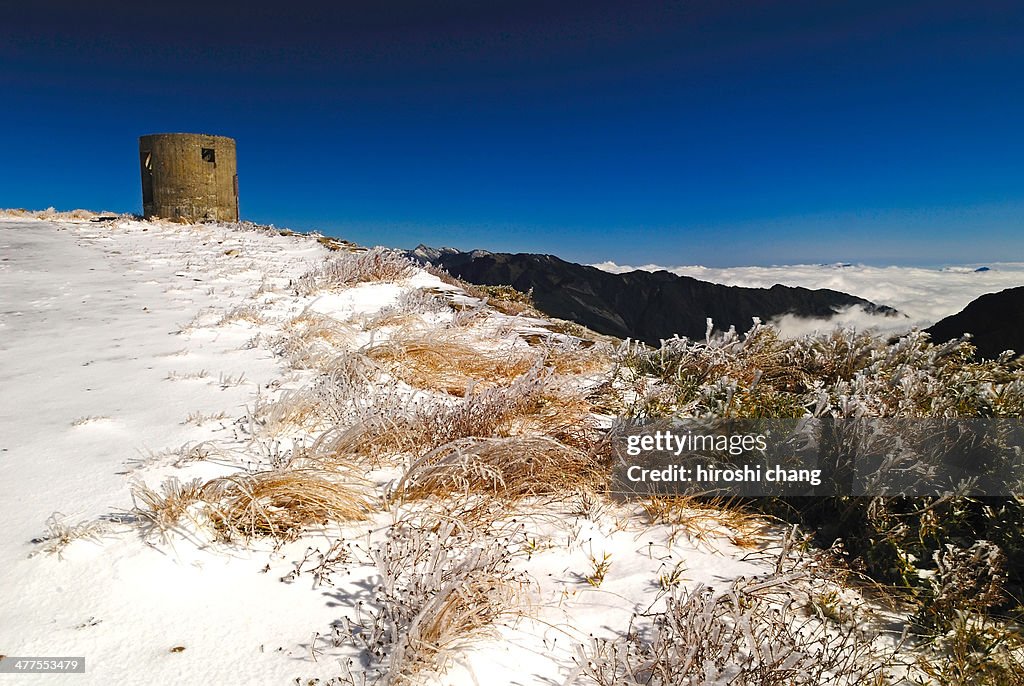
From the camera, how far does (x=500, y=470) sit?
7.73 ft

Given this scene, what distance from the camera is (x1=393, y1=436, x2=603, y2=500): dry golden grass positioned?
2293 mm

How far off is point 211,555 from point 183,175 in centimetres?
1938

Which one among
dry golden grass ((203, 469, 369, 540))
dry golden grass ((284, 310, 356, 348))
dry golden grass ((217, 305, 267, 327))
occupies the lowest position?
dry golden grass ((203, 469, 369, 540))

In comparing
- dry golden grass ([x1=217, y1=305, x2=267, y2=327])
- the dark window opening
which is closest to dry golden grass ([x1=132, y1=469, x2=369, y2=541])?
dry golden grass ([x1=217, y1=305, x2=267, y2=327])

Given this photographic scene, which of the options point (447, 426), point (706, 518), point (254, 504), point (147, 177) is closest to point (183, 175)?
point (147, 177)

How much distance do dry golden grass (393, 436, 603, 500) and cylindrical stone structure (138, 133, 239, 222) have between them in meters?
18.4

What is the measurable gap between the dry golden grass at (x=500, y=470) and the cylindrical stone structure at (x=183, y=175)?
1844cm

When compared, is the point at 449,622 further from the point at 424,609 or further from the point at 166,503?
the point at 166,503

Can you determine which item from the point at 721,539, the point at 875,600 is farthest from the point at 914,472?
the point at 721,539

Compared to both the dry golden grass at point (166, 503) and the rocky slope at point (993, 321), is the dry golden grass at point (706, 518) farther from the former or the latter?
the rocky slope at point (993, 321)

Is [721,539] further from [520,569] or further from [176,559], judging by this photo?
Answer: [176,559]

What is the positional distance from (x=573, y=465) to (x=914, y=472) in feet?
4.32

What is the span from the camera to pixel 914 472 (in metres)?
2.09

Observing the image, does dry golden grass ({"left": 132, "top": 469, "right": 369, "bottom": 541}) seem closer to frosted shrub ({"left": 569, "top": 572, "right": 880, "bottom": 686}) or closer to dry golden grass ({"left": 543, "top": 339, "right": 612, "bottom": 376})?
frosted shrub ({"left": 569, "top": 572, "right": 880, "bottom": 686})
